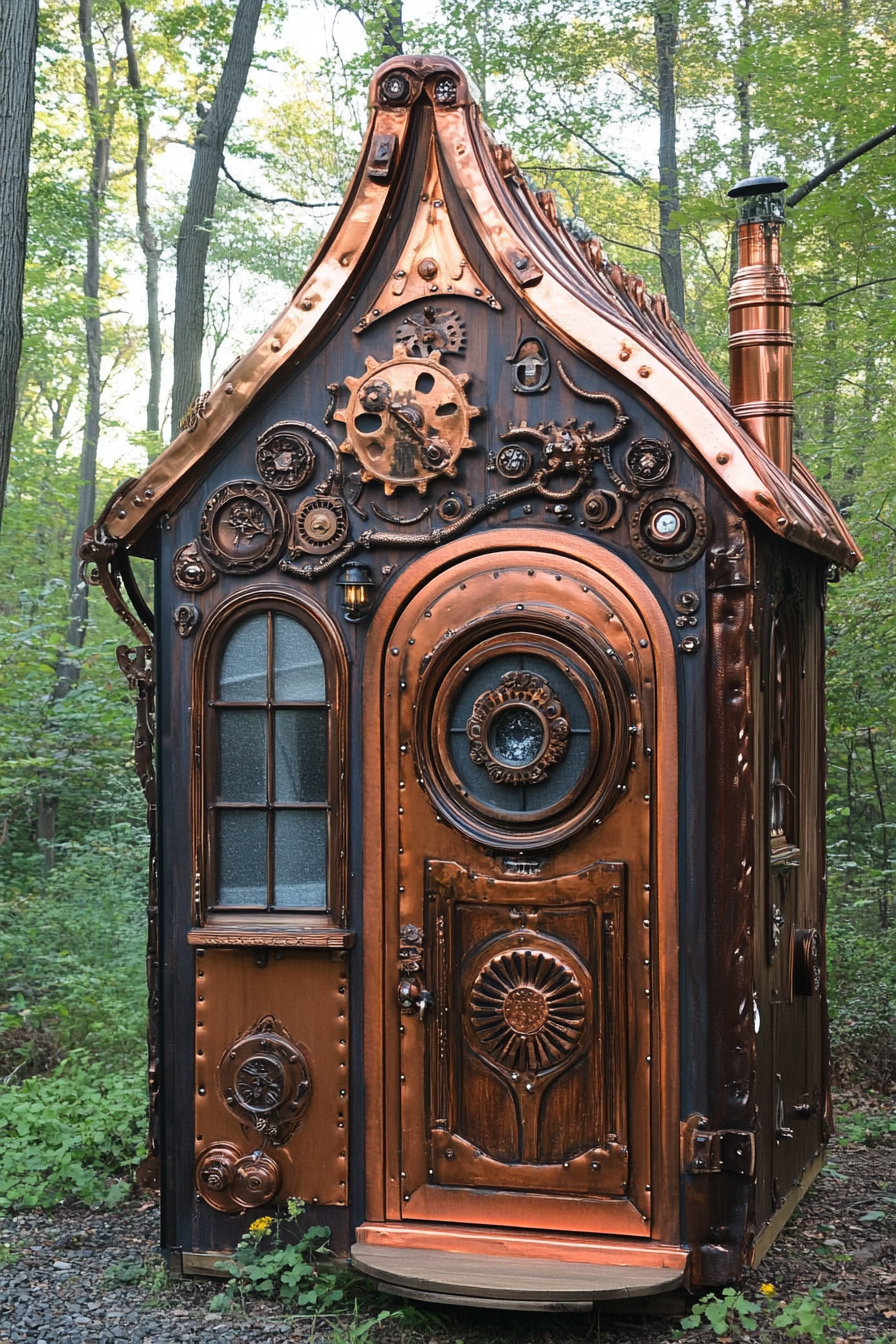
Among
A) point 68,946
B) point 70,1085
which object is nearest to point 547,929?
point 70,1085

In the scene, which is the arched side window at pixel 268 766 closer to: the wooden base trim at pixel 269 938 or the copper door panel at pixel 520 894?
the wooden base trim at pixel 269 938

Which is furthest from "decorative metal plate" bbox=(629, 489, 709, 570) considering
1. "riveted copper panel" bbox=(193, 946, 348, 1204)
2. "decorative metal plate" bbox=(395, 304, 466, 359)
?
"riveted copper panel" bbox=(193, 946, 348, 1204)

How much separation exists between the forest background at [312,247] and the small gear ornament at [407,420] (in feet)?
8.63

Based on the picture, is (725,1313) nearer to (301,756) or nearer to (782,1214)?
(782,1214)

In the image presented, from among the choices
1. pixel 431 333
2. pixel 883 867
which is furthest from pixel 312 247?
pixel 431 333

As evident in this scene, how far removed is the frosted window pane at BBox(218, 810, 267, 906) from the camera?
16.4 ft

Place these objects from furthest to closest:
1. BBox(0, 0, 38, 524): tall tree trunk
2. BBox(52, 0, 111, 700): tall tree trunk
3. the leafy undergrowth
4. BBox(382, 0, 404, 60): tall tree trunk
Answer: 1. BBox(52, 0, 111, 700): tall tree trunk
2. BBox(382, 0, 404, 60): tall tree trunk
3. BBox(0, 0, 38, 524): tall tree trunk
4. the leafy undergrowth

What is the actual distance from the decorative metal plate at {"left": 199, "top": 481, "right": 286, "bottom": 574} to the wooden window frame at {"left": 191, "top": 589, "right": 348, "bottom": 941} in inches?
5.6

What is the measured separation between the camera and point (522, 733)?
475 cm

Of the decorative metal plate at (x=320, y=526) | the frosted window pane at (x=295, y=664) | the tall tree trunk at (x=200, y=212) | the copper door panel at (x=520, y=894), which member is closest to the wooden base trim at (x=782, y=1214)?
the copper door panel at (x=520, y=894)

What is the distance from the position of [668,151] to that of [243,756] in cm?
958

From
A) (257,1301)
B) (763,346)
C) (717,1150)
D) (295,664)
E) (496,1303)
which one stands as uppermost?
(763,346)

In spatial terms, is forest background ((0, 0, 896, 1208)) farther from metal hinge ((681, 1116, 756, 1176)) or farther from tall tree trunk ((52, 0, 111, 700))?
metal hinge ((681, 1116, 756, 1176))

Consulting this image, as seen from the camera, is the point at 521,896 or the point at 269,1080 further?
the point at 269,1080
